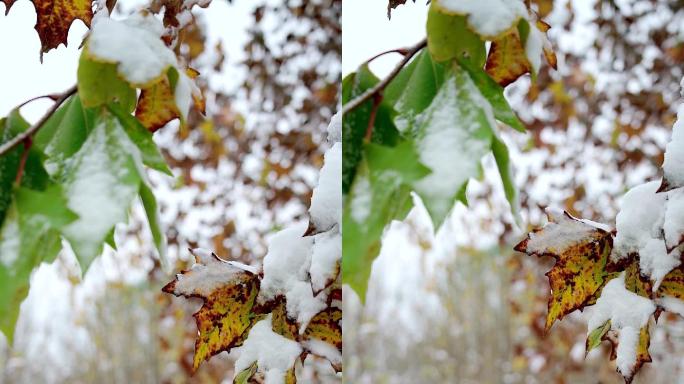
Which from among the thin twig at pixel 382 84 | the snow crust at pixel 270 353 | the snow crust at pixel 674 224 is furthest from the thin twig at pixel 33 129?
the snow crust at pixel 674 224

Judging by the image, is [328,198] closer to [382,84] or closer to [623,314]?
[382,84]

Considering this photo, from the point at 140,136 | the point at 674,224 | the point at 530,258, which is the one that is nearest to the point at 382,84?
the point at 140,136

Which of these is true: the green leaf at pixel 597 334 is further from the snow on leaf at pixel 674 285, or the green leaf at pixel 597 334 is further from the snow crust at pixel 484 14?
the snow crust at pixel 484 14

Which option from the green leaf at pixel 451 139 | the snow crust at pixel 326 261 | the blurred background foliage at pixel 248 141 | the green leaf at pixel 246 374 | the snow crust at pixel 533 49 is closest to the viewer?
the green leaf at pixel 451 139

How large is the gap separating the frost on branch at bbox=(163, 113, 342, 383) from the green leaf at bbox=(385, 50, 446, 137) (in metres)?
0.21

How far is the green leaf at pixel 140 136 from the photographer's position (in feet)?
1.27

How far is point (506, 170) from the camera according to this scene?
36cm

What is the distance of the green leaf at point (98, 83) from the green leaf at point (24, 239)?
0.17 feet

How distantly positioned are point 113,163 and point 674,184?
0.35 metres

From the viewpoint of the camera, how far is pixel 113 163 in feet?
1.20

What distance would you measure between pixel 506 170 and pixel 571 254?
0.26 meters

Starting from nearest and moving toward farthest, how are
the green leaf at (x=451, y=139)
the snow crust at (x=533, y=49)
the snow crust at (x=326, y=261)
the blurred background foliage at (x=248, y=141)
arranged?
1. the green leaf at (x=451, y=139)
2. the snow crust at (x=533, y=49)
3. the snow crust at (x=326, y=261)
4. the blurred background foliage at (x=248, y=141)

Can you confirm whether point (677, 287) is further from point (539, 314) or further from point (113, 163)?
point (539, 314)

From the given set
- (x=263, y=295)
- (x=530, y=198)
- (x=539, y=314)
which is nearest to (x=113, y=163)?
(x=263, y=295)
